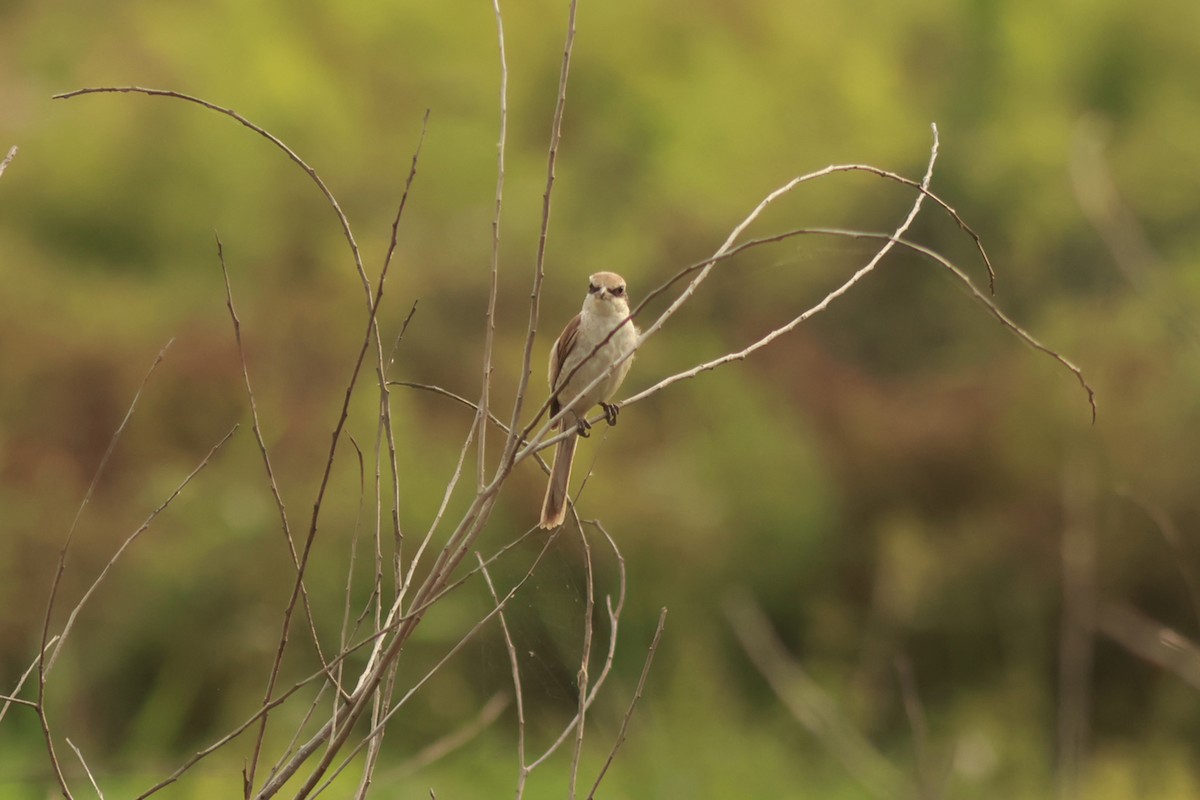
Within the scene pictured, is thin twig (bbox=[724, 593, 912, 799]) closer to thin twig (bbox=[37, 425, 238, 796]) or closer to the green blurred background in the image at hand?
the green blurred background

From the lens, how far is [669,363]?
5.52m

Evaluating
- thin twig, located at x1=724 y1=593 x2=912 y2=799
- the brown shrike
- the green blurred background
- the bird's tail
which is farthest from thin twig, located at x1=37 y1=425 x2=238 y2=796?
thin twig, located at x1=724 y1=593 x2=912 y2=799

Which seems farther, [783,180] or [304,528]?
[783,180]

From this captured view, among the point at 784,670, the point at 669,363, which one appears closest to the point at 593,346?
the point at 784,670

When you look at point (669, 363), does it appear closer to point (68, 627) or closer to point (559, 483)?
point (559, 483)

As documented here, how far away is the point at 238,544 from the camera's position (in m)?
5.00

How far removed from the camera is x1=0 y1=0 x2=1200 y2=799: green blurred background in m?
5.01

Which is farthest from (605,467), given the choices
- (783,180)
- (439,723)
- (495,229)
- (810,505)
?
(495,229)

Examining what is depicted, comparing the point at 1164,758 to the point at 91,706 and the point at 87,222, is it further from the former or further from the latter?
the point at 87,222

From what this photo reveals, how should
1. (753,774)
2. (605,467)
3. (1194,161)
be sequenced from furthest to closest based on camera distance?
(1194,161) < (605,467) < (753,774)

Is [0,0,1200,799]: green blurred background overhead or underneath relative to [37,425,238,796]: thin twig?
underneath

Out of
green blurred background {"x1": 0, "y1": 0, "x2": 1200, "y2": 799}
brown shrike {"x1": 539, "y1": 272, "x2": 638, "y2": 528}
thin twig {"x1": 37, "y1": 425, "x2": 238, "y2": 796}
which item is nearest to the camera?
thin twig {"x1": 37, "y1": 425, "x2": 238, "y2": 796}

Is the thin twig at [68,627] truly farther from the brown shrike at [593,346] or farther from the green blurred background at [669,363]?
the green blurred background at [669,363]

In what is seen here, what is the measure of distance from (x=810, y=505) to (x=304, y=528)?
80.0 inches
